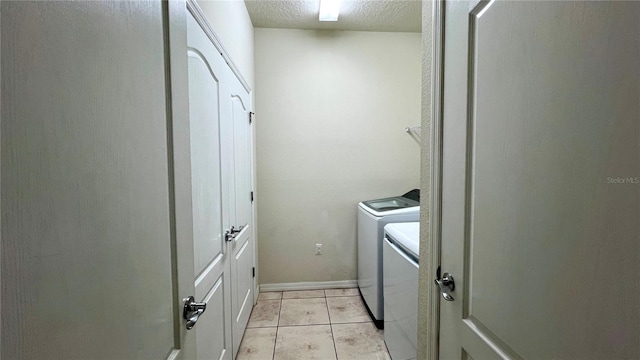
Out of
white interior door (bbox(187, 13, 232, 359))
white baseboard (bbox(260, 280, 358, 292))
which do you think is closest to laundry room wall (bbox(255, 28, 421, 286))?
white baseboard (bbox(260, 280, 358, 292))

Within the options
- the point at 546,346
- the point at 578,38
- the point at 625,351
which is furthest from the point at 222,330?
the point at 578,38

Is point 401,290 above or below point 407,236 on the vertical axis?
below

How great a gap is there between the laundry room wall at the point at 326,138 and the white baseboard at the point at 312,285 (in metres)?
0.04

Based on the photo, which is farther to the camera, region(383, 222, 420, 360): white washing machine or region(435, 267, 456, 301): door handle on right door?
region(383, 222, 420, 360): white washing machine

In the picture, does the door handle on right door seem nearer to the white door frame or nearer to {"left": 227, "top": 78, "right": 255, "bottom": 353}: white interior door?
the white door frame

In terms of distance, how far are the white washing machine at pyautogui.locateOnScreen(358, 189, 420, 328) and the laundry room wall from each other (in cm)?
30

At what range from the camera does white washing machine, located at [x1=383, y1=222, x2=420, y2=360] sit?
1340 mm

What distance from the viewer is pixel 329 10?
7.76 feet

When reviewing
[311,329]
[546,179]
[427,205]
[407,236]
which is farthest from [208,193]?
[311,329]

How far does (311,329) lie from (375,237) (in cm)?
89

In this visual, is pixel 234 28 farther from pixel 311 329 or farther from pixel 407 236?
pixel 311 329

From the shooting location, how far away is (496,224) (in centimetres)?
69

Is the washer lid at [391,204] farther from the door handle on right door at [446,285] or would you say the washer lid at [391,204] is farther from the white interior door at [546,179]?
the white interior door at [546,179]

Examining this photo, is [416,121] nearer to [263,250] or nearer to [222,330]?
[263,250]
